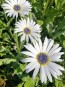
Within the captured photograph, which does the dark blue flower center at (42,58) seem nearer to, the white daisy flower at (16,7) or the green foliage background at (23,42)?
the green foliage background at (23,42)

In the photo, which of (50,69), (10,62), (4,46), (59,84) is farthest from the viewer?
(4,46)

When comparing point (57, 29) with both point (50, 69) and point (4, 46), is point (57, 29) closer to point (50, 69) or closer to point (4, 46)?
point (4, 46)

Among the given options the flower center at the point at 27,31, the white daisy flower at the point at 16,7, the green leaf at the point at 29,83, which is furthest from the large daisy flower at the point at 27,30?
the green leaf at the point at 29,83

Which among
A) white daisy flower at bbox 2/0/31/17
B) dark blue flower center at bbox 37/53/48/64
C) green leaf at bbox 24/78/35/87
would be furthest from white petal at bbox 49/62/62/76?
white daisy flower at bbox 2/0/31/17

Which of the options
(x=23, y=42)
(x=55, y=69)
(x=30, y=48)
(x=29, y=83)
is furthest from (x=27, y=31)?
(x=55, y=69)

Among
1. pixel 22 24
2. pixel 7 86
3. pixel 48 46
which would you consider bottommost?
pixel 7 86

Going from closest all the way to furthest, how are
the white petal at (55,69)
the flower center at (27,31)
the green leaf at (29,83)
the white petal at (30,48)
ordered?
the white petal at (55,69)
the white petal at (30,48)
the green leaf at (29,83)
the flower center at (27,31)

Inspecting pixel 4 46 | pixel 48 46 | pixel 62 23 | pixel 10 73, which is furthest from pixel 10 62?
pixel 62 23
